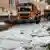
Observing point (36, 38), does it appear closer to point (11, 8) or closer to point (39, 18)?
point (39, 18)

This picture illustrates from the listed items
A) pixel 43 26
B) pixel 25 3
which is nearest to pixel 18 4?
pixel 25 3

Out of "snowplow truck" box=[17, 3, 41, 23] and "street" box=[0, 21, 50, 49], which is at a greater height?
"snowplow truck" box=[17, 3, 41, 23]

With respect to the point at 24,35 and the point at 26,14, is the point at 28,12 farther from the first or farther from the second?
the point at 24,35

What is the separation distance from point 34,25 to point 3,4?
318 millimetres

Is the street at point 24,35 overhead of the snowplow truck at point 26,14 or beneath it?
beneath

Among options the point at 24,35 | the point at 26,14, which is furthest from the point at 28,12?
the point at 24,35

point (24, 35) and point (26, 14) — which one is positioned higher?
point (26, 14)

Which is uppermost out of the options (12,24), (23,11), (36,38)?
(23,11)

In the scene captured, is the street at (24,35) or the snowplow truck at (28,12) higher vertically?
the snowplow truck at (28,12)

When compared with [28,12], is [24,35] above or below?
below

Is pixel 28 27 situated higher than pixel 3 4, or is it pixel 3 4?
pixel 3 4

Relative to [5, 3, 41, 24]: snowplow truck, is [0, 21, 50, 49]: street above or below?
below

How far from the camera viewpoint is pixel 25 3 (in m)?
1.12

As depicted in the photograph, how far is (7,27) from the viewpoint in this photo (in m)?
1.11
